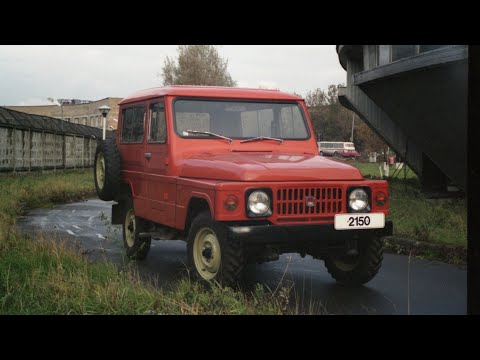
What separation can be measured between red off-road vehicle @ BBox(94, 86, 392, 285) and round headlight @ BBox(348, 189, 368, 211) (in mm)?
10

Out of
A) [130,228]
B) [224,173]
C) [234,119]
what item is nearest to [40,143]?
[130,228]

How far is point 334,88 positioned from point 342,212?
70011 millimetres

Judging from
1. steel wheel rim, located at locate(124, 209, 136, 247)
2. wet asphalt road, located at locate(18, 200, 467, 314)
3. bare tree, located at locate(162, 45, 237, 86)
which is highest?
bare tree, located at locate(162, 45, 237, 86)

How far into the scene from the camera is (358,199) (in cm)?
621

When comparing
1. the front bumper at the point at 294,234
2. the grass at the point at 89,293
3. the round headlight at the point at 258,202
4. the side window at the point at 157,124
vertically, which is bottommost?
the grass at the point at 89,293

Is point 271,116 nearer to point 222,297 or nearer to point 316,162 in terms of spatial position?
point 316,162

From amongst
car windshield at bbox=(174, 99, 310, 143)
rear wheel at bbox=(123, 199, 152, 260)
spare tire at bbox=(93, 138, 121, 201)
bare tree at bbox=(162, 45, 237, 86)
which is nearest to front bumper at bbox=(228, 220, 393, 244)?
car windshield at bbox=(174, 99, 310, 143)

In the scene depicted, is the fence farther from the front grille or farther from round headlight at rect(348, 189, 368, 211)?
round headlight at rect(348, 189, 368, 211)

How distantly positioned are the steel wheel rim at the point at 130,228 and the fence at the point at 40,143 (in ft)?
52.5

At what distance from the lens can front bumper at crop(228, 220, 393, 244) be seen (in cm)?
562

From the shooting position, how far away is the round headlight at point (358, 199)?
20.3ft

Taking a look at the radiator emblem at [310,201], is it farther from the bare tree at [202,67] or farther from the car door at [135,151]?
the bare tree at [202,67]

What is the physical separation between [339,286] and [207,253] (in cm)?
182

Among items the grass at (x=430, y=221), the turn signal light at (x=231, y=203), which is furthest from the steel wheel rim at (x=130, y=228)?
the grass at (x=430, y=221)
